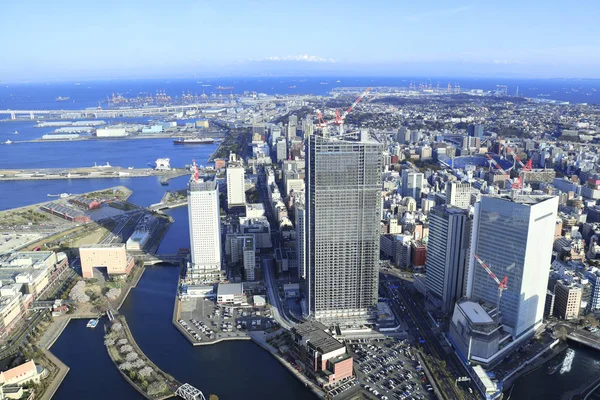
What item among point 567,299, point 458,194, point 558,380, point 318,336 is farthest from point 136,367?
point 458,194

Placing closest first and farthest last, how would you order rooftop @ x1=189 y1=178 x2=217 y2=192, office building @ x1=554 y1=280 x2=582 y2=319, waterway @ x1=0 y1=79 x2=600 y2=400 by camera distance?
waterway @ x1=0 y1=79 x2=600 y2=400 < office building @ x1=554 y1=280 x2=582 y2=319 < rooftop @ x1=189 y1=178 x2=217 y2=192

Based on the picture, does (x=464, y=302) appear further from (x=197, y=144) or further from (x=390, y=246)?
(x=197, y=144)

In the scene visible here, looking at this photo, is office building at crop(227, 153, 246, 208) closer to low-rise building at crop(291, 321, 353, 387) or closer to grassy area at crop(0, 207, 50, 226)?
grassy area at crop(0, 207, 50, 226)

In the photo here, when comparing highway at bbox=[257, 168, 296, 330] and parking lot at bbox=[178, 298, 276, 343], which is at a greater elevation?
highway at bbox=[257, 168, 296, 330]

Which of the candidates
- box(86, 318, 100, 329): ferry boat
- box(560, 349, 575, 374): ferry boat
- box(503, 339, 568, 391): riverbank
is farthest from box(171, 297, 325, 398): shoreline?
box(560, 349, 575, 374): ferry boat

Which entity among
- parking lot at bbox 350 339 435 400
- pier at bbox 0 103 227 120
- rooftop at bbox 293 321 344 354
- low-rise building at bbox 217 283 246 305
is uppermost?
pier at bbox 0 103 227 120

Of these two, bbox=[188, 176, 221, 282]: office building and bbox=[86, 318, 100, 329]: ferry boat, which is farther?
bbox=[188, 176, 221, 282]: office building

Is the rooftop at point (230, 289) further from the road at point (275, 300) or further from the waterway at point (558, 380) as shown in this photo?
the waterway at point (558, 380)
